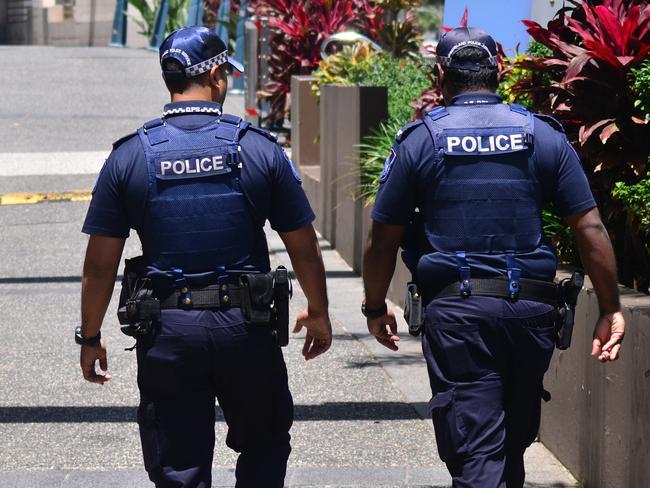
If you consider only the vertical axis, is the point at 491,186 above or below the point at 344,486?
above

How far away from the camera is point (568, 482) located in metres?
5.38

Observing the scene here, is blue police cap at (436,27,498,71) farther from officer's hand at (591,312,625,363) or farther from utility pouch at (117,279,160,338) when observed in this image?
utility pouch at (117,279,160,338)

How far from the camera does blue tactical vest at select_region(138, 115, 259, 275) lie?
4.02m

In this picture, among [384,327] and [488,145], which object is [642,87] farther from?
[384,327]

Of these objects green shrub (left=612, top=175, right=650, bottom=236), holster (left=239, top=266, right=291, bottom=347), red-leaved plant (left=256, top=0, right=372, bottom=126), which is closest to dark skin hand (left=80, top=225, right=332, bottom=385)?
holster (left=239, top=266, right=291, bottom=347)

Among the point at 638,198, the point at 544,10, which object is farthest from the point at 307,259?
the point at 544,10

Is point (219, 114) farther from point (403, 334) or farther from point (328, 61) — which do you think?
point (328, 61)

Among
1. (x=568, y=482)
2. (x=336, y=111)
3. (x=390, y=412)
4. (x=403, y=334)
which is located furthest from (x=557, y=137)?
(x=336, y=111)

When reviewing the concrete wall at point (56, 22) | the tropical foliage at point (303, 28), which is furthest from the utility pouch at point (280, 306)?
the concrete wall at point (56, 22)

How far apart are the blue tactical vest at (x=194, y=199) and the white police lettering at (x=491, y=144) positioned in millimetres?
701

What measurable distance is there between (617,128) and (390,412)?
192 cm

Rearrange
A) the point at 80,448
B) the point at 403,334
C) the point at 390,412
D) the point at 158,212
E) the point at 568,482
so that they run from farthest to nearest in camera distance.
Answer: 1. the point at 403,334
2. the point at 390,412
3. the point at 80,448
4. the point at 568,482
5. the point at 158,212

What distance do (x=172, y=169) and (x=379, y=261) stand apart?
799 mm

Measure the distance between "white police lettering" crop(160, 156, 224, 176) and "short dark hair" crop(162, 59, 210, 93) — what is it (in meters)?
0.27
